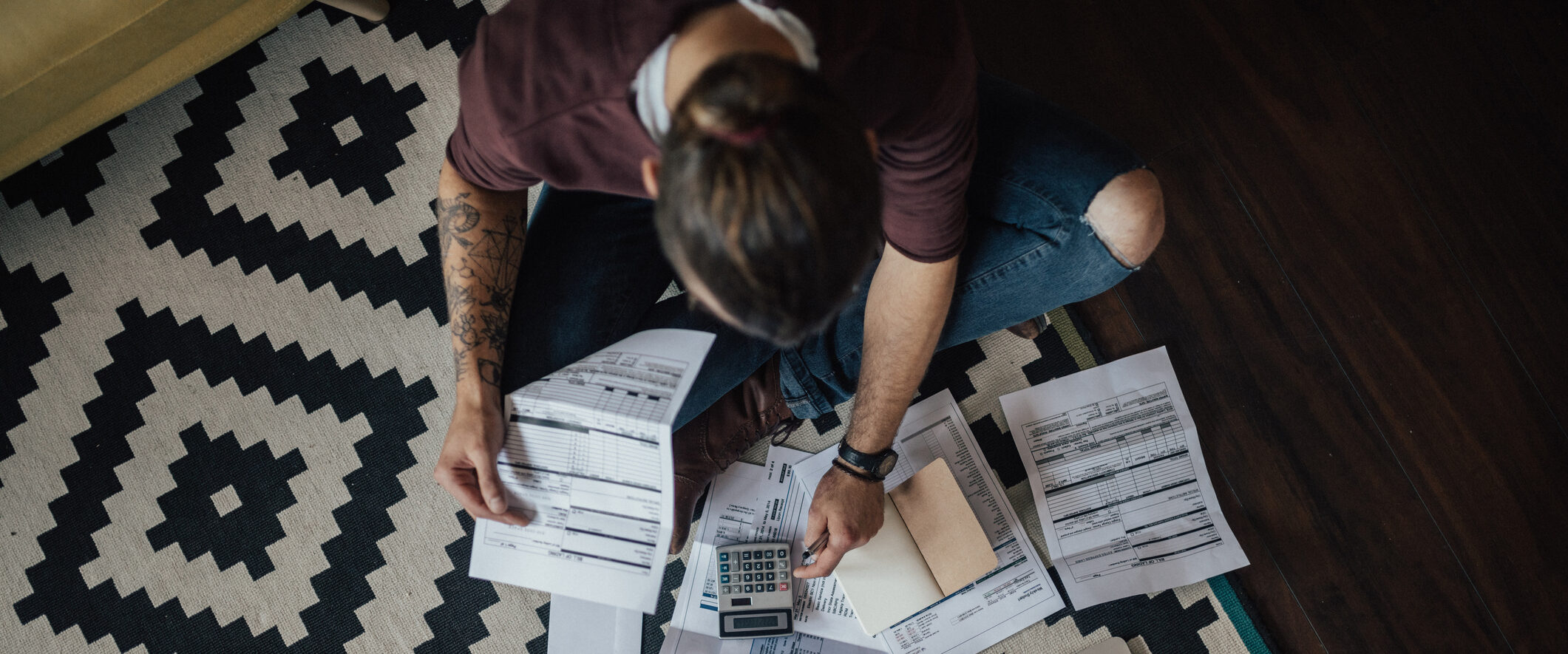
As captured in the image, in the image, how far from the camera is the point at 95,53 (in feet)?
3.41

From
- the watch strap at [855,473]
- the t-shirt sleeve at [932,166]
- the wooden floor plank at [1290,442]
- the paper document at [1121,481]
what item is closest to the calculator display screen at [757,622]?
the watch strap at [855,473]

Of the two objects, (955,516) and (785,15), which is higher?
(785,15)

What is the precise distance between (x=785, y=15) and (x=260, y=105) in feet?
3.47

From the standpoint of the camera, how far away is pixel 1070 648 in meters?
1.13

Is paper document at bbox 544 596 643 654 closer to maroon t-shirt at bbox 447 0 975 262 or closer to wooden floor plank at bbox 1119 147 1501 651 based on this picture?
maroon t-shirt at bbox 447 0 975 262

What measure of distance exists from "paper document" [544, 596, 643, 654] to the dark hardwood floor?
766 mm

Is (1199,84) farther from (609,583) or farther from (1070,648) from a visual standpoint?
(609,583)

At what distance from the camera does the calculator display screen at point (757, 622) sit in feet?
3.52

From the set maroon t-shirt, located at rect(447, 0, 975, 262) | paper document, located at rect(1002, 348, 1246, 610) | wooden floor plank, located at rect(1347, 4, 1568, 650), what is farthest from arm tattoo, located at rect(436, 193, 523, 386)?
wooden floor plank, located at rect(1347, 4, 1568, 650)

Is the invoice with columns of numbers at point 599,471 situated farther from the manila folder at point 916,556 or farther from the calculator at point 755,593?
the manila folder at point 916,556

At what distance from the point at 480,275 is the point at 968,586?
0.73 meters

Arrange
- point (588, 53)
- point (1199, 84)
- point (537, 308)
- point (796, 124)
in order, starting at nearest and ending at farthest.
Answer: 1. point (796, 124)
2. point (588, 53)
3. point (537, 308)
4. point (1199, 84)

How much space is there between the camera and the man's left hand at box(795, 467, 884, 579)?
3.23 ft

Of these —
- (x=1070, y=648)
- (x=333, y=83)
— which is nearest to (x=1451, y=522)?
(x=1070, y=648)
